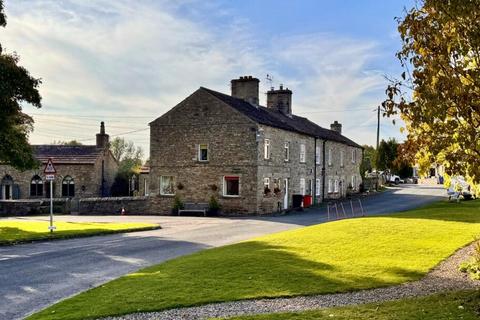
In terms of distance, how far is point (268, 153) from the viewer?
3844cm

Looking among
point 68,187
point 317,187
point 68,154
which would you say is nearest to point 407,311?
point 317,187

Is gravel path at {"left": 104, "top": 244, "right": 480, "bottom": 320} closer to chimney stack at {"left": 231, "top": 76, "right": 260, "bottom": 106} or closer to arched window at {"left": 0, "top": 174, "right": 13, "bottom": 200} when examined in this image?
chimney stack at {"left": 231, "top": 76, "right": 260, "bottom": 106}

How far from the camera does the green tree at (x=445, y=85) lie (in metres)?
7.55

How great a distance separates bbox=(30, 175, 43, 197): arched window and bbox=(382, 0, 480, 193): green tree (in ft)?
160

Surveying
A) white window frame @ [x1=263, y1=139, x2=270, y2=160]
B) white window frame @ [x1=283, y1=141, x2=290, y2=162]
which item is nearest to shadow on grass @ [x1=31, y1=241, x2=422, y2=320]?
white window frame @ [x1=263, y1=139, x2=270, y2=160]

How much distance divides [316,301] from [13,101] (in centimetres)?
1951

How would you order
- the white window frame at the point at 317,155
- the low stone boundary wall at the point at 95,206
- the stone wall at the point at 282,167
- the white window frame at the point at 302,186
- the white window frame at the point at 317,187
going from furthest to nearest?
the white window frame at the point at 317,155
the white window frame at the point at 317,187
the white window frame at the point at 302,186
the low stone boundary wall at the point at 95,206
the stone wall at the point at 282,167

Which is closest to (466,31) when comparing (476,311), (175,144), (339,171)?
(476,311)

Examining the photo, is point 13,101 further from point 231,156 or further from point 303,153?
point 303,153

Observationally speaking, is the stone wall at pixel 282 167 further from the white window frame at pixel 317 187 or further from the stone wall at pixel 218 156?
the white window frame at pixel 317 187

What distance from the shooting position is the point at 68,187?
169 ft

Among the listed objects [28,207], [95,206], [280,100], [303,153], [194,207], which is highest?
[280,100]

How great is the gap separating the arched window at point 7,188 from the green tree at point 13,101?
28.1 metres

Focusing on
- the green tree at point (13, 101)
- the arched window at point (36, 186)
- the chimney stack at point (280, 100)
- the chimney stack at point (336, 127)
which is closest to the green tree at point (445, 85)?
the green tree at point (13, 101)
